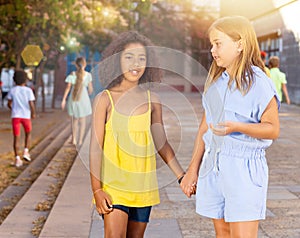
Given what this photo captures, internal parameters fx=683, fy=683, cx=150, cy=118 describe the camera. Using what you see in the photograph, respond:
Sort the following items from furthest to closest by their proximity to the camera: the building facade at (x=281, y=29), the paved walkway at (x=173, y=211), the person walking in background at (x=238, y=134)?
1. the building facade at (x=281, y=29)
2. the paved walkway at (x=173, y=211)
3. the person walking in background at (x=238, y=134)

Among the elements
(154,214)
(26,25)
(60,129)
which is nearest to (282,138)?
(60,129)

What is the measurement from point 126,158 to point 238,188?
0.66m

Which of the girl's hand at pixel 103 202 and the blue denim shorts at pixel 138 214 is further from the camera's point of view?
the blue denim shorts at pixel 138 214

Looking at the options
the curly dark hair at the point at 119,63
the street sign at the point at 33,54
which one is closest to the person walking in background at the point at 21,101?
the curly dark hair at the point at 119,63

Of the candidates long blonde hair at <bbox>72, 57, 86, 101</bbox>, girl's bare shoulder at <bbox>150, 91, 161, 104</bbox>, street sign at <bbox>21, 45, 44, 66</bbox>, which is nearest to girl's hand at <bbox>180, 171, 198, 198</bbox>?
girl's bare shoulder at <bbox>150, 91, 161, 104</bbox>

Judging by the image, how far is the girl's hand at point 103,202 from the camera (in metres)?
3.63

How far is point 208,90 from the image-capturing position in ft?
11.8

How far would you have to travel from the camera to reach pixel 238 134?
3457 millimetres

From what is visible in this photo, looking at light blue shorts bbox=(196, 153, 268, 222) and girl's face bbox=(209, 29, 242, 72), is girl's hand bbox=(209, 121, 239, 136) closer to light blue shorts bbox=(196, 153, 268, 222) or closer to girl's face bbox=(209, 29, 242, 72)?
light blue shorts bbox=(196, 153, 268, 222)

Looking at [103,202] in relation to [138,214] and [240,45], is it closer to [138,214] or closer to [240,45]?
[138,214]

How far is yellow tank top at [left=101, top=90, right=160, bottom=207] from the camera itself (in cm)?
371

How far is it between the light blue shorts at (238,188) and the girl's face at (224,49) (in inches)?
18.7

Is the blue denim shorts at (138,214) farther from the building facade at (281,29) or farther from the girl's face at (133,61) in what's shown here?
the building facade at (281,29)

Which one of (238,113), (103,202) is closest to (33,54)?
(103,202)
